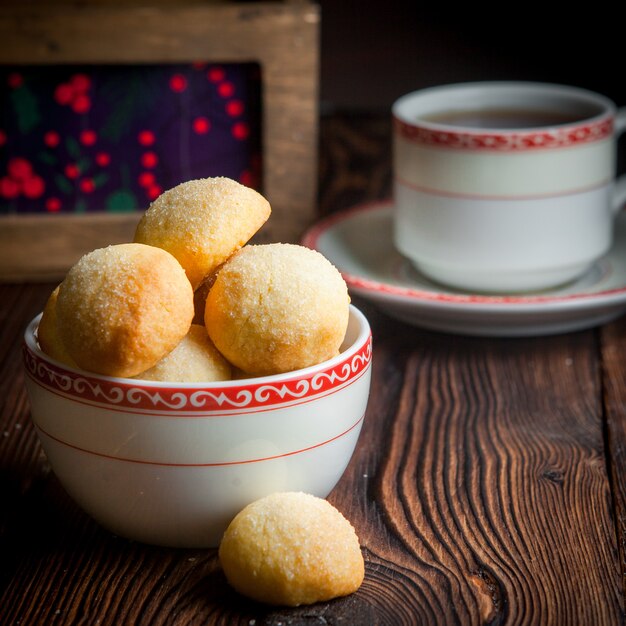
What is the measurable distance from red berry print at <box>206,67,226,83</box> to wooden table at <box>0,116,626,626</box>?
1.08 feet

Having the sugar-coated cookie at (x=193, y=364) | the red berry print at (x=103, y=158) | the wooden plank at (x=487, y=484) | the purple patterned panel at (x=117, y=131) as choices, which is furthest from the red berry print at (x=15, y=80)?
A: the sugar-coated cookie at (x=193, y=364)

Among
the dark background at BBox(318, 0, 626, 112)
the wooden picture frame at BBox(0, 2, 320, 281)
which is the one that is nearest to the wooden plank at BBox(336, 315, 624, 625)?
the wooden picture frame at BBox(0, 2, 320, 281)

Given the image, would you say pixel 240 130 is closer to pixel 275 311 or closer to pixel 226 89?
pixel 226 89

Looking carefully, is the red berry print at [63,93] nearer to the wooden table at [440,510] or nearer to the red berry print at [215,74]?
the red berry print at [215,74]

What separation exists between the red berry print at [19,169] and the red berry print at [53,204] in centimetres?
3

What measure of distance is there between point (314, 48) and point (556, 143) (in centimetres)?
30

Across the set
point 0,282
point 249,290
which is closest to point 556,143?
point 249,290

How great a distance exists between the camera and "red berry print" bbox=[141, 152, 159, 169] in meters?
1.07

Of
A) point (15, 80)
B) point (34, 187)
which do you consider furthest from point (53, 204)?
point (15, 80)

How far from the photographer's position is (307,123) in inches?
42.6

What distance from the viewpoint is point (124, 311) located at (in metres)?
0.53

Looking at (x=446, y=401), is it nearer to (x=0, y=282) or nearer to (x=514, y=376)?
(x=514, y=376)

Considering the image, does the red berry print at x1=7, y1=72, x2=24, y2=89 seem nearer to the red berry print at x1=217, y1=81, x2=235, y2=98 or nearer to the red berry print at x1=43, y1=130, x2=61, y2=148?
the red berry print at x1=43, y1=130, x2=61, y2=148

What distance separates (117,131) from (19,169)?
0.36 ft
